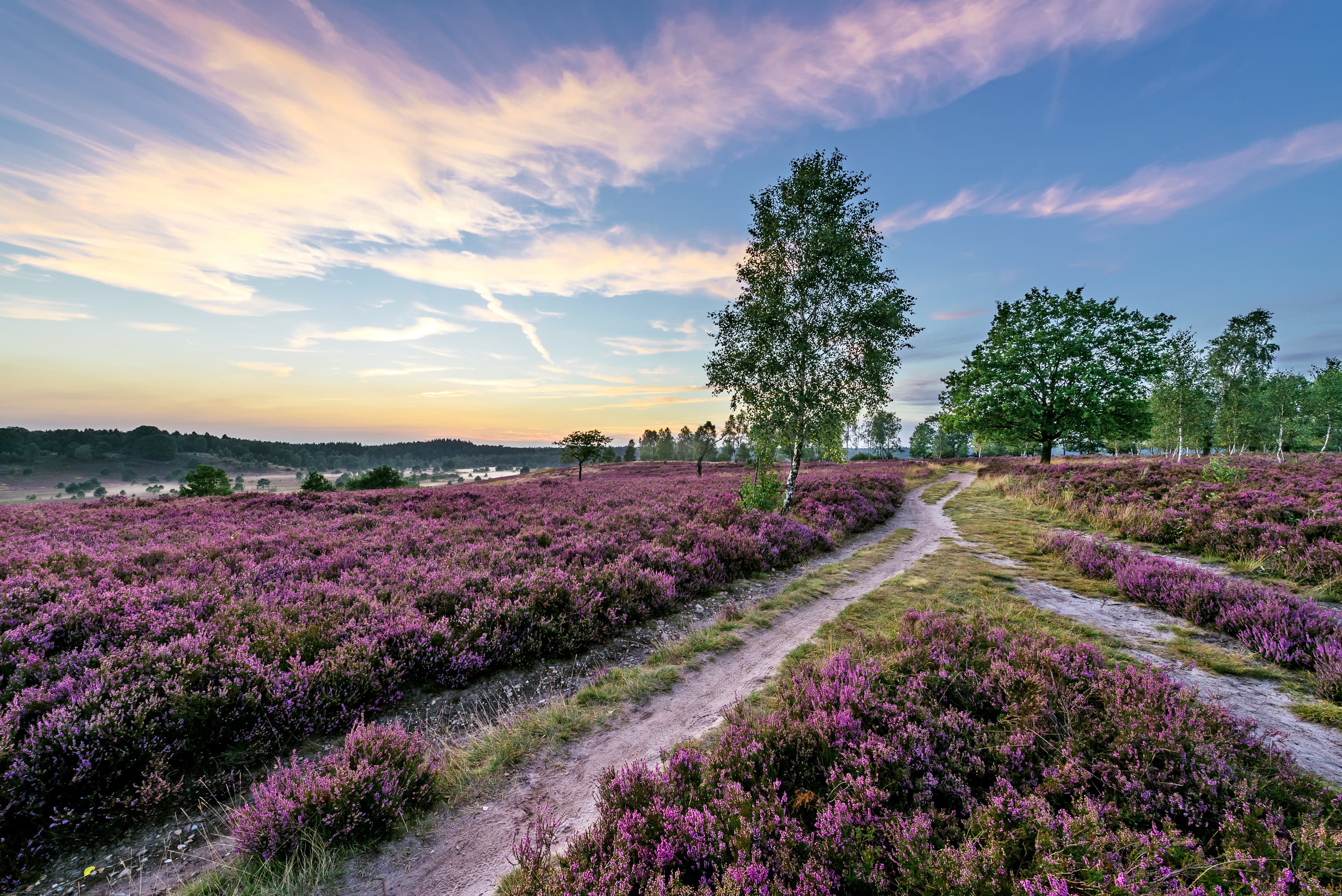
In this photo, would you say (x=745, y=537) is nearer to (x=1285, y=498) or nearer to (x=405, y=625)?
(x=405, y=625)

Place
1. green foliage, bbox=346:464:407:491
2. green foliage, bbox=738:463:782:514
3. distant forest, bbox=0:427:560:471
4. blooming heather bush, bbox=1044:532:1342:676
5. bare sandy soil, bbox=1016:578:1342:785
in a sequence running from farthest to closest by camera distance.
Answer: distant forest, bbox=0:427:560:471 < green foliage, bbox=346:464:407:491 < green foliage, bbox=738:463:782:514 < blooming heather bush, bbox=1044:532:1342:676 < bare sandy soil, bbox=1016:578:1342:785

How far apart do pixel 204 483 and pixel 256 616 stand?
4201 cm

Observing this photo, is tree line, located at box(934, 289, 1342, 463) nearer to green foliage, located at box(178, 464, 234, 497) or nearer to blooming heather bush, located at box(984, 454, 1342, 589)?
blooming heather bush, located at box(984, 454, 1342, 589)

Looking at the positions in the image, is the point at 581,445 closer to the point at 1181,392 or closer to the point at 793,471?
the point at 793,471

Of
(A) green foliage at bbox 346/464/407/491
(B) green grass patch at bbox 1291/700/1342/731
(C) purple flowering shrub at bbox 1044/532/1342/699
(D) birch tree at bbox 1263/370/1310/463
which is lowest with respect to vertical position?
(A) green foliage at bbox 346/464/407/491

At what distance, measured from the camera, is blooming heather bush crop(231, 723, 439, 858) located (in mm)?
3775

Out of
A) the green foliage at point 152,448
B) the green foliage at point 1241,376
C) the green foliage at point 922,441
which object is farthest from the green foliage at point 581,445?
the green foliage at point 152,448

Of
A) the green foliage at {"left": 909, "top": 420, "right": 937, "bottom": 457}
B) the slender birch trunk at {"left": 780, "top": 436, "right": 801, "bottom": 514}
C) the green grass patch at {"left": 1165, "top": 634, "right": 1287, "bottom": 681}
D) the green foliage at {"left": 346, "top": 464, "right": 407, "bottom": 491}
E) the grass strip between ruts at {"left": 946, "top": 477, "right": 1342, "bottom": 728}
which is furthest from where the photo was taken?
the green foliage at {"left": 909, "top": 420, "right": 937, "bottom": 457}

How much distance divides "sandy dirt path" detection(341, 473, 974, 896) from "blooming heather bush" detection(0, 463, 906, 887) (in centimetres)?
250

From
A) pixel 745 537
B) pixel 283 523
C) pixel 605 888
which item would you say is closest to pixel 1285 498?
pixel 745 537

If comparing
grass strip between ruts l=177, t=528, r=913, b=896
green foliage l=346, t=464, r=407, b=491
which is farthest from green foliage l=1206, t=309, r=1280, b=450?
green foliage l=346, t=464, r=407, b=491

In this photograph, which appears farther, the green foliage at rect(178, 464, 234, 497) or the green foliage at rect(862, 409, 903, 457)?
the green foliage at rect(862, 409, 903, 457)

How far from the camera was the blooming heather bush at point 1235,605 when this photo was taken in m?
5.64

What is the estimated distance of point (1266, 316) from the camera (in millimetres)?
50125
